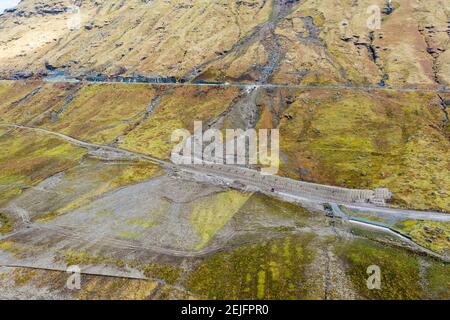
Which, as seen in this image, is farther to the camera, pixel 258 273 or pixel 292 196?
pixel 292 196

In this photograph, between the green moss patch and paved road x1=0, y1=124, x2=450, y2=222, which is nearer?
the green moss patch

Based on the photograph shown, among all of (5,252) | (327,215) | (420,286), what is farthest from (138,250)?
(420,286)

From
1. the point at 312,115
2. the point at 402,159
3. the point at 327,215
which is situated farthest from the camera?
the point at 312,115

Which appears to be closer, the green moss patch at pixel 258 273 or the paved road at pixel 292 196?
the green moss patch at pixel 258 273

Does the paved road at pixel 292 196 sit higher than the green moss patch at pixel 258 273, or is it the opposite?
the paved road at pixel 292 196

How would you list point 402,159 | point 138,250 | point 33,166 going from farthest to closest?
point 33,166
point 402,159
point 138,250

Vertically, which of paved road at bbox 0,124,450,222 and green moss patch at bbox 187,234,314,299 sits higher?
paved road at bbox 0,124,450,222

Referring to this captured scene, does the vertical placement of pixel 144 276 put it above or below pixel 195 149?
below

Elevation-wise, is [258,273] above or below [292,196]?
below

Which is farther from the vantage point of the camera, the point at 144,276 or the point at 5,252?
the point at 5,252
